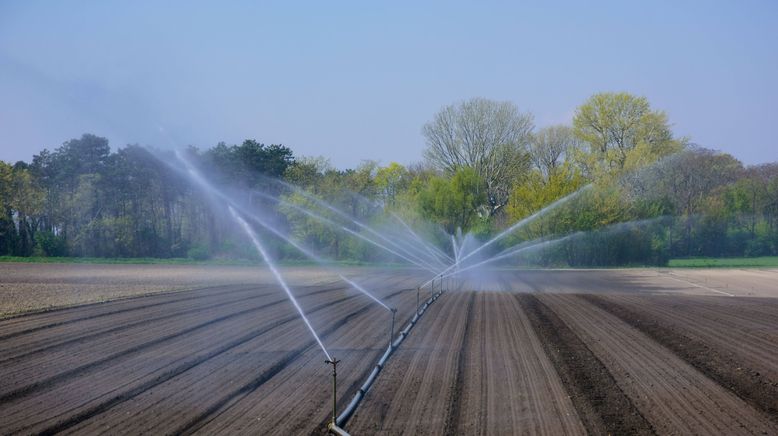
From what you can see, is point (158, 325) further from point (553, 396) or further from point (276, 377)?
point (553, 396)

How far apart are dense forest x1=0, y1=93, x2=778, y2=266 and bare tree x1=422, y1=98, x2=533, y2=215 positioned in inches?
5.0

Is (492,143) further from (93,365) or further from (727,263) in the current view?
(93,365)

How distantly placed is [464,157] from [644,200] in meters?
19.7

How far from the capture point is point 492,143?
70.5 metres

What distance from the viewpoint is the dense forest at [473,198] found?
6097 centimetres

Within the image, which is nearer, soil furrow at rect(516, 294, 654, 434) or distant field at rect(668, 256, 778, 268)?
soil furrow at rect(516, 294, 654, 434)

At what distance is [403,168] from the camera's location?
89312mm

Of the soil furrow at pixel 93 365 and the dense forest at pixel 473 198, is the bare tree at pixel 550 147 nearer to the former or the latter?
the dense forest at pixel 473 198

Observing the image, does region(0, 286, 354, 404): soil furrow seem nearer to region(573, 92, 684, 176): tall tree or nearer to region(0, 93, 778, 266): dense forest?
region(0, 93, 778, 266): dense forest

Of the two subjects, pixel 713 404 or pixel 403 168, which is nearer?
pixel 713 404

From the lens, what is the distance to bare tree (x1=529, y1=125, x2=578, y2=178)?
73.3 metres

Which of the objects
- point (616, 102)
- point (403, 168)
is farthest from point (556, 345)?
point (403, 168)

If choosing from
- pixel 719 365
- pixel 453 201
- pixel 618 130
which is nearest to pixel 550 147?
pixel 618 130

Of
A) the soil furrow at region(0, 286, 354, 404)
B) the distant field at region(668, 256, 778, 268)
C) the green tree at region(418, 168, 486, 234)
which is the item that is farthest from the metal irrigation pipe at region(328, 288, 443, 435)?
the distant field at region(668, 256, 778, 268)
